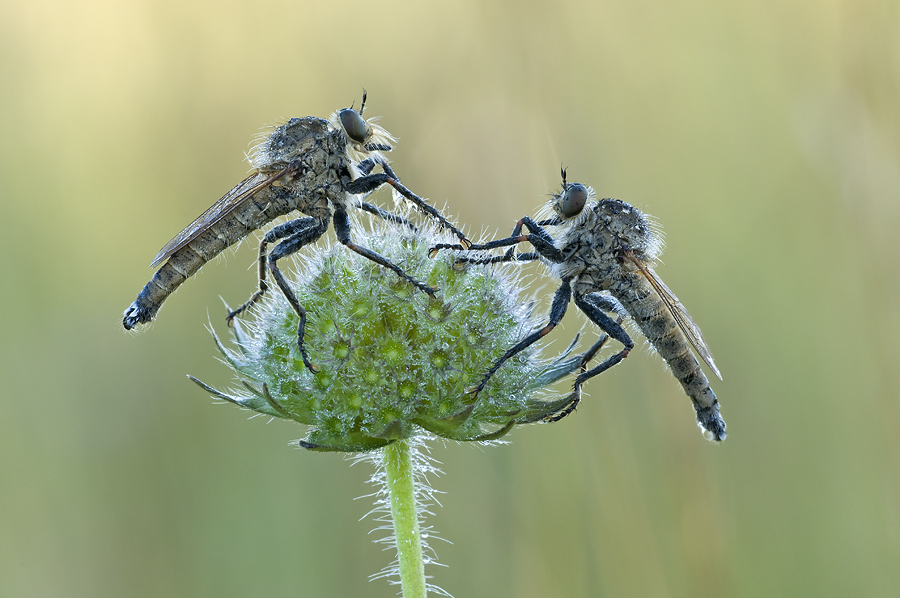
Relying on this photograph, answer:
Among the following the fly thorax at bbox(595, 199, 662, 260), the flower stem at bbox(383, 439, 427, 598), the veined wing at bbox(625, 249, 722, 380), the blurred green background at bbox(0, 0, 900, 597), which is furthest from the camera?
the blurred green background at bbox(0, 0, 900, 597)

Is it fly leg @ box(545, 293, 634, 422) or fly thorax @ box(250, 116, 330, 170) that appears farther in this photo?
fly thorax @ box(250, 116, 330, 170)

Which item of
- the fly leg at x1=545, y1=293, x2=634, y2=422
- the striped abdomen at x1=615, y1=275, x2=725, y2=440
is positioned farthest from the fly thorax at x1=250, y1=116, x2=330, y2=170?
the striped abdomen at x1=615, y1=275, x2=725, y2=440

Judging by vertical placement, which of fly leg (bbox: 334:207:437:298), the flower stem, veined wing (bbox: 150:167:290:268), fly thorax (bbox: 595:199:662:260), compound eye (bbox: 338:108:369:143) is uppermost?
compound eye (bbox: 338:108:369:143)

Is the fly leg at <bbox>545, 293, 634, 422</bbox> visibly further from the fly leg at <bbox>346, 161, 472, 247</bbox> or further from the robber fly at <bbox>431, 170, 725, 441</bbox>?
the fly leg at <bbox>346, 161, 472, 247</bbox>

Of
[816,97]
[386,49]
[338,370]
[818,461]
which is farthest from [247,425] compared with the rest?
[816,97]

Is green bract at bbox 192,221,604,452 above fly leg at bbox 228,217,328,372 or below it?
below

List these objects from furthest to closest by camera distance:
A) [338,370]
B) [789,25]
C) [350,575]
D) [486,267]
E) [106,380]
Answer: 1. [789,25]
2. [106,380]
3. [350,575]
4. [486,267]
5. [338,370]

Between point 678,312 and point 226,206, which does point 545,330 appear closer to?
point 678,312

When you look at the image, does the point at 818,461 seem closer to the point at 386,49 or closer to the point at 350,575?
the point at 350,575
